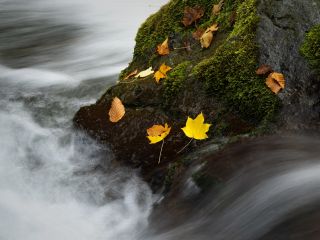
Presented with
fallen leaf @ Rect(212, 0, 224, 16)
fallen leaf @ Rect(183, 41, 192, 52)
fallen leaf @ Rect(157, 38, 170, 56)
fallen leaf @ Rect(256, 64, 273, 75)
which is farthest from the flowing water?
fallen leaf @ Rect(212, 0, 224, 16)

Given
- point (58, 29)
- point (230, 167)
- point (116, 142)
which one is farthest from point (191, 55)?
point (58, 29)

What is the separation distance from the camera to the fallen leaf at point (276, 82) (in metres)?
2.92

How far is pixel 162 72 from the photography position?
341 cm

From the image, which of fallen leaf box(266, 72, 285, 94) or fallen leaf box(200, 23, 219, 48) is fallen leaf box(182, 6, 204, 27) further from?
fallen leaf box(266, 72, 285, 94)

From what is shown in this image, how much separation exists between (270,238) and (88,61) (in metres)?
4.54

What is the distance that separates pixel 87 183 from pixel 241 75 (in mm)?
1231

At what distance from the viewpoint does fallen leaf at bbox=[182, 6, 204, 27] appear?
148 inches

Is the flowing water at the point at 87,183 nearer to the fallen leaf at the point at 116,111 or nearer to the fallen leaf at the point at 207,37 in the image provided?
the fallen leaf at the point at 116,111

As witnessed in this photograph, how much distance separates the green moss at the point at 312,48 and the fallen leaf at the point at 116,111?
1.22 m

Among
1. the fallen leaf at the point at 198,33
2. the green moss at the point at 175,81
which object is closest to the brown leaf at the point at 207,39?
the fallen leaf at the point at 198,33

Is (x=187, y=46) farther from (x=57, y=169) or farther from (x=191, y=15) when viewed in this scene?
(x=57, y=169)

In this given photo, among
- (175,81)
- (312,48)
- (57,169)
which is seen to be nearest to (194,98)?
(175,81)

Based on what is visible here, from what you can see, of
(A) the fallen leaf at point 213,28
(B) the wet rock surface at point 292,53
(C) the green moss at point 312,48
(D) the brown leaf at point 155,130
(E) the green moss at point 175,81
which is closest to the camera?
(B) the wet rock surface at point 292,53

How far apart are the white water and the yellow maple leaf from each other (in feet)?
1.42
